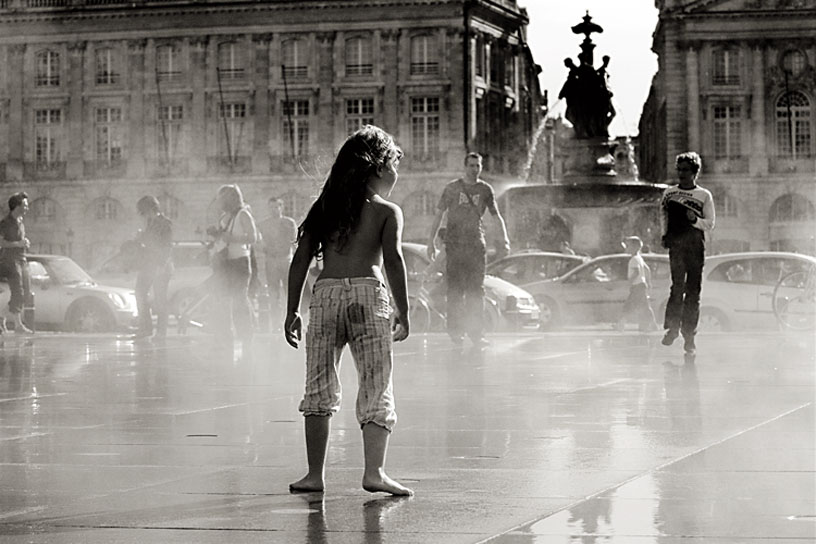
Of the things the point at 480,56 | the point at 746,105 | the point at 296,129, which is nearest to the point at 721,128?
the point at 746,105

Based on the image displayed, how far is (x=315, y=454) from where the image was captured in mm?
7090

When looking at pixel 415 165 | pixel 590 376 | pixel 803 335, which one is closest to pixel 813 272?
pixel 803 335

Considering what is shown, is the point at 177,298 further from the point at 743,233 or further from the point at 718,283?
the point at 743,233

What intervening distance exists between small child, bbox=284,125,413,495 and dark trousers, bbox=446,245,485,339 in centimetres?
1021

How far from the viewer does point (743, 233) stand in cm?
8388

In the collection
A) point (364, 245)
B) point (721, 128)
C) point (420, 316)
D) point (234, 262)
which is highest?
point (721, 128)

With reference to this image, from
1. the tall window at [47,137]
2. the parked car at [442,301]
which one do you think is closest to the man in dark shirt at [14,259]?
the parked car at [442,301]

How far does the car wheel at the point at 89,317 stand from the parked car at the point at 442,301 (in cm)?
439

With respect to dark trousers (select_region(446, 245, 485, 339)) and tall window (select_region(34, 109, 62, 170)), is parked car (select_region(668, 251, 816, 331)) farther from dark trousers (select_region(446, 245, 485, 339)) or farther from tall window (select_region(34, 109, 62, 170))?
tall window (select_region(34, 109, 62, 170))

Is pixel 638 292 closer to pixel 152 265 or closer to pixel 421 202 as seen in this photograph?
pixel 152 265

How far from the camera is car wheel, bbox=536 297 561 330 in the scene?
28422 millimetres

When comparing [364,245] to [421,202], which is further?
[421,202]

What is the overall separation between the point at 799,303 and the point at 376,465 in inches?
633

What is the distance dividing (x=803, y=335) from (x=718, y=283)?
4801mm
